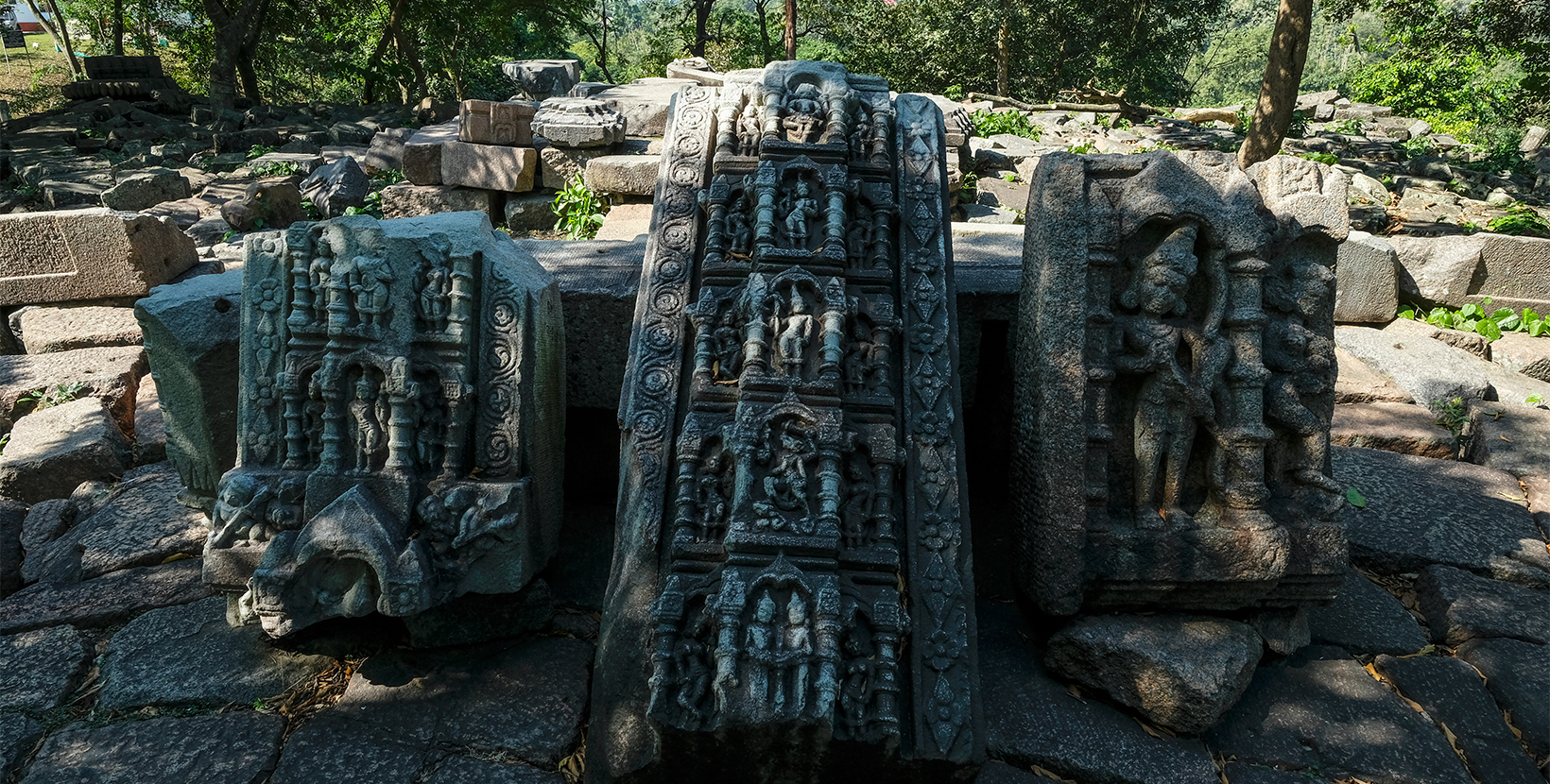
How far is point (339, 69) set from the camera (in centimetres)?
2012

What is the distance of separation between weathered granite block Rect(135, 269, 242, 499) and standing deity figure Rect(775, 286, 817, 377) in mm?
1814

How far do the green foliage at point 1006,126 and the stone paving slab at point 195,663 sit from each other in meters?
10.6

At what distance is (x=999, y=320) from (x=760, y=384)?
126 cm

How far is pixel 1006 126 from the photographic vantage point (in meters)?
12.1

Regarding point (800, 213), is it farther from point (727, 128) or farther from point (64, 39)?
point (64, 39)

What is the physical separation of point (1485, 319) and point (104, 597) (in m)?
8.13

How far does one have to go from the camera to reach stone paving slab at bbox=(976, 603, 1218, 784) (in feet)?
Result: 8.05

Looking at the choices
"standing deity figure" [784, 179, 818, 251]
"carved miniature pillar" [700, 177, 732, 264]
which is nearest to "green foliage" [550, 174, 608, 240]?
"carved miniature pillar" [700, 177, 732, 264]

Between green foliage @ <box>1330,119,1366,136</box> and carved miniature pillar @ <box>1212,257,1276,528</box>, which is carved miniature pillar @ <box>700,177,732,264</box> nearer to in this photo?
carved miniature pillar @ <box>1212,257,1276,528</box>

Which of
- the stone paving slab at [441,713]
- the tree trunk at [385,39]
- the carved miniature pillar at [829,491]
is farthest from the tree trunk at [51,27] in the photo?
the carved miniature pillar at [829,491]

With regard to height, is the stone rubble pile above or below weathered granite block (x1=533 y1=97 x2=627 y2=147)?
below

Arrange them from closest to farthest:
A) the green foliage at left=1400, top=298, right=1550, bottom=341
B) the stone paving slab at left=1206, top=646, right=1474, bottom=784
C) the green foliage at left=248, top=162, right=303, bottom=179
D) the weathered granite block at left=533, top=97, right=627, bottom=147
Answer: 1. the stone paving slab at left=1206, top=646, right=1474, bottom=784
2. the green foliage at left=1400, top=298, right=1550, bottom=341
3. the weathered granite block at left=533, top=97, right=627, bottom=147
4. the green foliage at left=248, top=162, right=303, bottom=179

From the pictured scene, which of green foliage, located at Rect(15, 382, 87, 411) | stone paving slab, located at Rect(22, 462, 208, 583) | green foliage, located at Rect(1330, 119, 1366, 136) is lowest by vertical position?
stone paving slab, located at Rect(22, 462, 208, 583)

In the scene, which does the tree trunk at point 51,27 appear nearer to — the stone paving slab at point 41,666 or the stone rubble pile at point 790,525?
the stone paving slab at point 41,666
